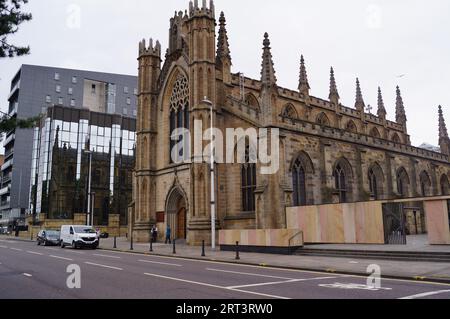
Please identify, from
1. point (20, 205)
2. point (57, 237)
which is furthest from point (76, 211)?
point (57, 237)

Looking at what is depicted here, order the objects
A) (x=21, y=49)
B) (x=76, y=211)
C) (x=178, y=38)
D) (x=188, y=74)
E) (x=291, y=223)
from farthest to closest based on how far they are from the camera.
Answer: (x=76, y=211) < (x=178, y=38) < (x=188, y=74) < (x=291, y=223) < (x=21, y=49)

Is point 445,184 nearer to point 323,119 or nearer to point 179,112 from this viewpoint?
point 323,119

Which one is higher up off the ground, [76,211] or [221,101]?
[221,101]

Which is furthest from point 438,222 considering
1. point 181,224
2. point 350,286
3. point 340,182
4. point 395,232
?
point 181,224

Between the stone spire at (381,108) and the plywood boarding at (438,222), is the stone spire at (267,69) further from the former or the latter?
the stone spire at (381,108)

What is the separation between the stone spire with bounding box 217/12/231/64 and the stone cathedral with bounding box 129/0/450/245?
0.32ft

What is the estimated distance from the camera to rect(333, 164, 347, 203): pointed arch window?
32.5 metres

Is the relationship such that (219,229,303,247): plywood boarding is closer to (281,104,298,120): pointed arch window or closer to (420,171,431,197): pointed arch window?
(281,104,298,120): pointed arch window

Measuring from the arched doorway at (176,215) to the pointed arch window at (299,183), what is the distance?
32.5 ft

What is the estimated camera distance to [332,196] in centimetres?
2989

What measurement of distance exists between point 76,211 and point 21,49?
5525cm

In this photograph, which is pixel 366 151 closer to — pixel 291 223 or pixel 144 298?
pixel 291 223

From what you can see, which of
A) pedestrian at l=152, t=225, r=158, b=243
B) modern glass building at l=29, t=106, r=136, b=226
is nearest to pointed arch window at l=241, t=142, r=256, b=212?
pedestrian at l=152, t=225, r=158, b=243
